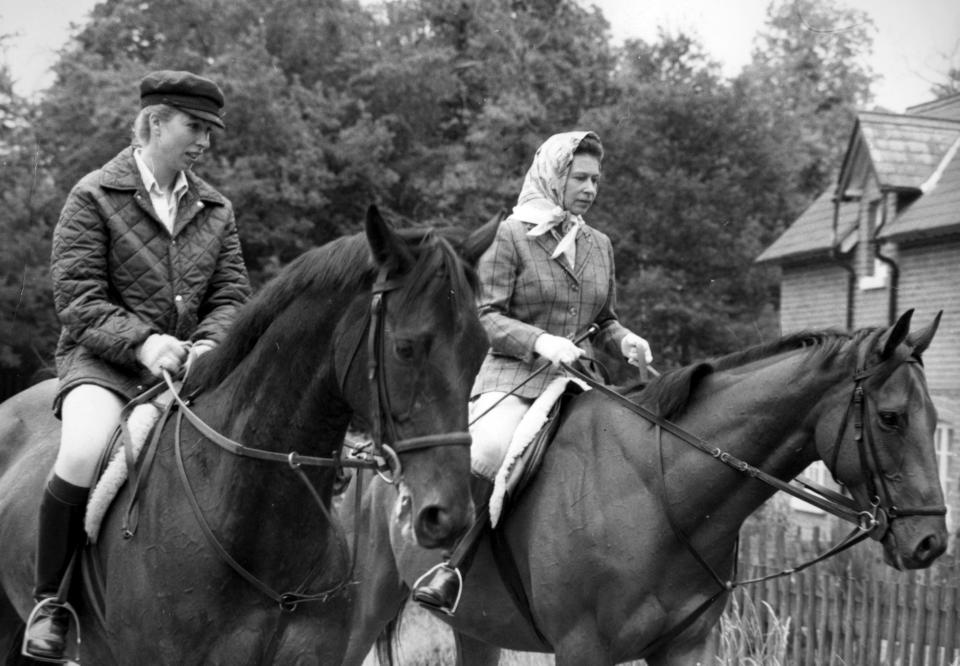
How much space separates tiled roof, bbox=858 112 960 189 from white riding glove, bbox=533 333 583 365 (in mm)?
18201

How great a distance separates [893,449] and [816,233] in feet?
69.9

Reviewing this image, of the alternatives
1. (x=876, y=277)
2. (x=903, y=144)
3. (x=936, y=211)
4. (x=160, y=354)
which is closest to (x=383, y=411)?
(x=160, y=354)

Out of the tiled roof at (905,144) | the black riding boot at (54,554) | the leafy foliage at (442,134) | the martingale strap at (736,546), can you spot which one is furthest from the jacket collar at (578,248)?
the leafy foliage at (442,134)

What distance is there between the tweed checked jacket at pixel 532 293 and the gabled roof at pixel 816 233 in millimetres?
18662

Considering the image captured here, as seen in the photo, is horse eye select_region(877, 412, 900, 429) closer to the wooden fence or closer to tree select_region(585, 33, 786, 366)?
the wooden fence

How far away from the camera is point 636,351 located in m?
6.28

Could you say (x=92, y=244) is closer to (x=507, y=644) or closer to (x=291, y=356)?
(x=291, y=356)

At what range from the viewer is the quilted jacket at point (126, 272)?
458cm

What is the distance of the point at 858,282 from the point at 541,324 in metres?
18.8

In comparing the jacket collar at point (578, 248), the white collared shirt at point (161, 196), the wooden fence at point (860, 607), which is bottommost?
the wooden fence at point (860, 607)

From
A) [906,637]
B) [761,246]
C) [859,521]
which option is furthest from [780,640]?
[761,246]

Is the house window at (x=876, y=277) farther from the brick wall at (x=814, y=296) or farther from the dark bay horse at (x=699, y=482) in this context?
the dark bay horse at (x=699, y=482)

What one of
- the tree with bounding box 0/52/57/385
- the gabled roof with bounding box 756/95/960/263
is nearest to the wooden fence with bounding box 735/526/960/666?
the gabled roof with bounding box 756/95/960/263

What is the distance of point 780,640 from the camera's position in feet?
30.3
